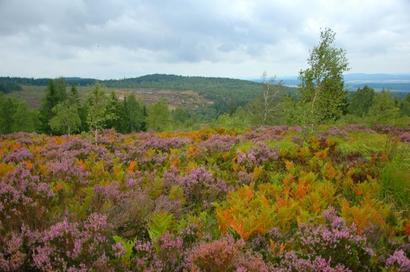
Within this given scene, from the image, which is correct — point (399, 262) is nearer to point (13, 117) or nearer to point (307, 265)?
point (307, 265)

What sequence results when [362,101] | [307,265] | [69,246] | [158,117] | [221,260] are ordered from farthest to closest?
1. [362,101]
2. [158,117]
3. [69,246]
4. [307,265]
5. [221,260]

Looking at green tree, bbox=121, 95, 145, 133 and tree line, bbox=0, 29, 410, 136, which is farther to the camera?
green tree, bbox=121, 95, 145, 133

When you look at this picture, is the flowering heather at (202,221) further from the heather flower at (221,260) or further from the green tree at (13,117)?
the green tree at (13,117)

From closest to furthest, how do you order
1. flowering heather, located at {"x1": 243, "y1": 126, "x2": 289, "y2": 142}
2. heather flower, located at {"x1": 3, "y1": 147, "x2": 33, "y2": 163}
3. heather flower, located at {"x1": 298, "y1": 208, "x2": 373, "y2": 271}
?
heather flower, located at {"x1": 298, "y1": 208, "x2": 373, "y2": 271}
heather flower, located at {"x1": 3, "y1": 147, "x2": 33, "y2": 163}
flowering heather, located at {"x1": 243, "y1": 126, "x2": 289, "y2": 142}

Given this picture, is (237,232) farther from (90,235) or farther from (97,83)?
(97,83)

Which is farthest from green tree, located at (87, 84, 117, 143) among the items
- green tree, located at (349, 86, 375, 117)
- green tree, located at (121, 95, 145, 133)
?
green tree, located at (349, 86, 375, 117)

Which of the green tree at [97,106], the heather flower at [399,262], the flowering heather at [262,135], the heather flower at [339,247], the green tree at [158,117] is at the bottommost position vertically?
the green tree at [158,117]

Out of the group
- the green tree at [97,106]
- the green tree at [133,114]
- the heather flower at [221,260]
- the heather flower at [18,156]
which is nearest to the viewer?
the heather flower at [221,260]

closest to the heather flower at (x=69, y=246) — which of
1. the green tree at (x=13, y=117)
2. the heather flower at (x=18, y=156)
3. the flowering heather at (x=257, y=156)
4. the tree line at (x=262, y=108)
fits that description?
the flowering heather at (x=257, y=156)

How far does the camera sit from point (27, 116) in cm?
5531

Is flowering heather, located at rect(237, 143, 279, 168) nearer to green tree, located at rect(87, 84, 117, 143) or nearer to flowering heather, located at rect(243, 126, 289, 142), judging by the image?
flowering heather, located at rect(243, 126, 289, 142)

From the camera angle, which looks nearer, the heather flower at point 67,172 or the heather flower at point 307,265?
the heather flower at point 307,265

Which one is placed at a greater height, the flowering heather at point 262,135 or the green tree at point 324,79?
the green tree at point 324,79

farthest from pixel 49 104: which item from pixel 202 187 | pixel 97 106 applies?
pixel 202 187
